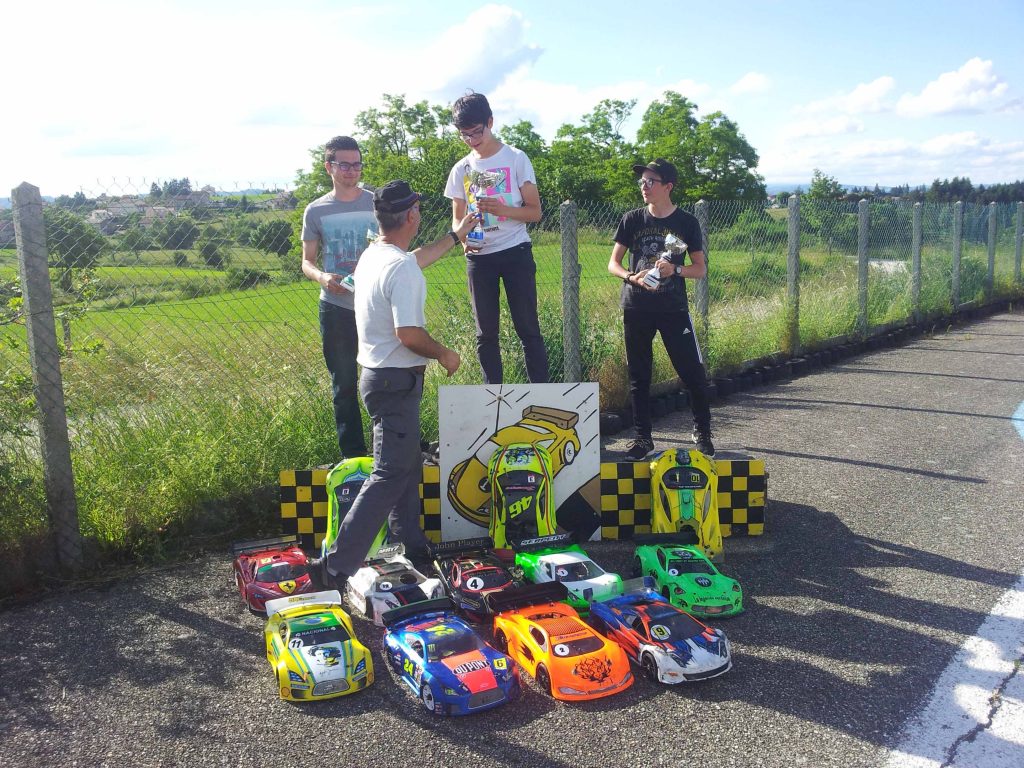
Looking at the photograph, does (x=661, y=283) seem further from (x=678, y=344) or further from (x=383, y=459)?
(x=383, y=459)

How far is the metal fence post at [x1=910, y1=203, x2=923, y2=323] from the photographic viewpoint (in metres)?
14.6

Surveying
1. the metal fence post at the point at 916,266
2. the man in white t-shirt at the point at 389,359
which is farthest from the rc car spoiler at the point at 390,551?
the metal fence post at the point at 916,266

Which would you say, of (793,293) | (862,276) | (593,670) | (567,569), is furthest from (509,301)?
(862,276)

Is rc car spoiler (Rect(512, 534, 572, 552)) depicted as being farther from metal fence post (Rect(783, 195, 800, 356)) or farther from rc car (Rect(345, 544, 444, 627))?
metal fence post (Rect(783, 195, 800, 356))

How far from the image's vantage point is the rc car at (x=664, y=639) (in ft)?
11.5

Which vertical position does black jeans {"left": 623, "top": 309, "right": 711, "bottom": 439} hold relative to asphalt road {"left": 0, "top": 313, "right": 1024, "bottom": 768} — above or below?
above

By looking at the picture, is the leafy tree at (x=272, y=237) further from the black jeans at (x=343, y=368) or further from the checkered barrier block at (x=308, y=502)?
the checkered barrier block at (x=308, y=502)

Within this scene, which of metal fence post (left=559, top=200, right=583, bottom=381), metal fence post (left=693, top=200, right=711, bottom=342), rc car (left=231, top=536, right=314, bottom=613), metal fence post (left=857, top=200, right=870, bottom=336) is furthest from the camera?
metal fence post (left=857, top=200, right=870, bottom=336)

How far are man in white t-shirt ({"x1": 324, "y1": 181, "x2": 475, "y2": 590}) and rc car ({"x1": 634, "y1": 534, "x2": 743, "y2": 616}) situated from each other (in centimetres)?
133

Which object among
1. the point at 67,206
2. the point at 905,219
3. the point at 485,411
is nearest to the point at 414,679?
the point at 485,411

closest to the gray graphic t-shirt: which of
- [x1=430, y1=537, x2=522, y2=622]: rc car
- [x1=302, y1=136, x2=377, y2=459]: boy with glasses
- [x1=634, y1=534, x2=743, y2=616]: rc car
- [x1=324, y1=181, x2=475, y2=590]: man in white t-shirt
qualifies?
[x1=302, y1=136, x2=377, y2=459]: boy with glasses

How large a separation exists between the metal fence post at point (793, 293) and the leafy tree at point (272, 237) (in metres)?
7.30

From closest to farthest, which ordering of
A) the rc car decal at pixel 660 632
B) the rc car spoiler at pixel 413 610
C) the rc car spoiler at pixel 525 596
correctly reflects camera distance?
the rc car decal at pixel 660 632 < the rc car spoiler at pixel 413 610 < the rc car spoiler at pixel 525 596

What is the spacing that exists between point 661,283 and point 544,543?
2017mm
